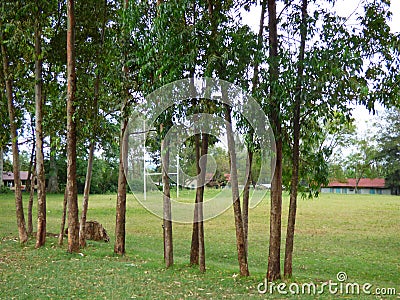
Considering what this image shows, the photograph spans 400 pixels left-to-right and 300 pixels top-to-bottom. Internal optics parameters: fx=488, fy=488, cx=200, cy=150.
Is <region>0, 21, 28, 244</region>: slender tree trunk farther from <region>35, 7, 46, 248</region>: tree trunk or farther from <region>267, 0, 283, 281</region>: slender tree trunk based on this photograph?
<region>267, 0, 283, 281</region>: slender tree trunk

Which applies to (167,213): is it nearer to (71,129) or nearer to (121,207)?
(121,207)

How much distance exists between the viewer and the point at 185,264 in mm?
9234

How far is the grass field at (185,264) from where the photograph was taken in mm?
6785

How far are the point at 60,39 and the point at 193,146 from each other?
4.99m

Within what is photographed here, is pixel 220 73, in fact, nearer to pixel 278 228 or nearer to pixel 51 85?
pixel 278 228

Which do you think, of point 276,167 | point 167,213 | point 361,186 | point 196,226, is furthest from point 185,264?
point 361,186

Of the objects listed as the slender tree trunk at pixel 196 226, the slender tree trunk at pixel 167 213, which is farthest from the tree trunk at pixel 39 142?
the slender tree trunk at pixel 196 226

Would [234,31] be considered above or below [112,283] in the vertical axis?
above

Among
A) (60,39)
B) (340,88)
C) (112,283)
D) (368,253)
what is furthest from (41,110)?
(368,253)

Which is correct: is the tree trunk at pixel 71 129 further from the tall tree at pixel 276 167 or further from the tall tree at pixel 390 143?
the tall tree at pixel 390 143

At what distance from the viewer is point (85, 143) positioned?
12.1 m

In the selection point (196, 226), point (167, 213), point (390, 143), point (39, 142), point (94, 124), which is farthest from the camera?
point (390, 143)

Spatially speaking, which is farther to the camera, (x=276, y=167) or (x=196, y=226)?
(x=196, y=226)

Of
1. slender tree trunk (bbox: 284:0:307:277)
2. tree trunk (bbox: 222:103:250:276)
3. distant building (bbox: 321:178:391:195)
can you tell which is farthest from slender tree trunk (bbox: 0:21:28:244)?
distant building (bbox: 321:178:391:195)
